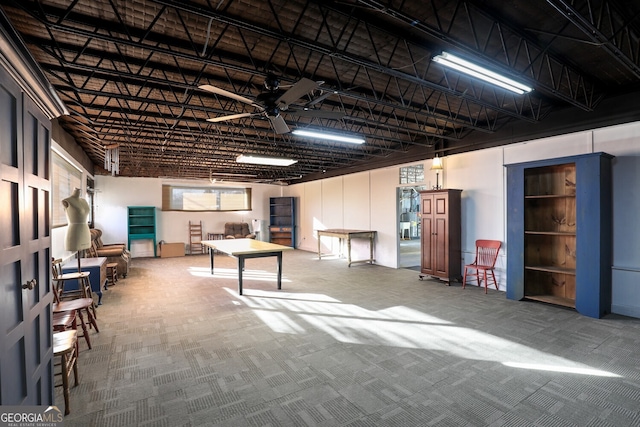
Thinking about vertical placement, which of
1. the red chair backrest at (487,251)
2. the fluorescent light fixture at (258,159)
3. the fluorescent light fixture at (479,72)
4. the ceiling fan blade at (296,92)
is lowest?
the red chair backrest at (487,251)

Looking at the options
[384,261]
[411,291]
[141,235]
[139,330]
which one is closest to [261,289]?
[139,330]

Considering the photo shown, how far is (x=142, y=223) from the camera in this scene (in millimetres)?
11047

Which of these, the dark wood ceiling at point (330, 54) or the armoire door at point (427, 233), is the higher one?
the dark wood ceiling at point (330, 54)

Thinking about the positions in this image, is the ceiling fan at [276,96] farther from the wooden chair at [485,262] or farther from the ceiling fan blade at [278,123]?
the wooden chair at [485,262]

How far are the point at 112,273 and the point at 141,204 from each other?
524 cm

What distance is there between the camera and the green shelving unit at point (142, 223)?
10.9 metres

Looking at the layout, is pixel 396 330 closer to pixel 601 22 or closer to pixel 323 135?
pixel 323 135

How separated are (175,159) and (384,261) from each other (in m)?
6.67

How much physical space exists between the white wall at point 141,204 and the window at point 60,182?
144 inches

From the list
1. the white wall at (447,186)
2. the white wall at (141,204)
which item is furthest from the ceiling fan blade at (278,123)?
the white wall at (141,204)

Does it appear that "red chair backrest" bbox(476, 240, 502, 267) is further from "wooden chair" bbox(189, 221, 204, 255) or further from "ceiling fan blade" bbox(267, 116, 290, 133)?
"wooden chair" bbox(189, 221, 204, 255)

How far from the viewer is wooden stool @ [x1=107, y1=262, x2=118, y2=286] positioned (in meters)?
6.63

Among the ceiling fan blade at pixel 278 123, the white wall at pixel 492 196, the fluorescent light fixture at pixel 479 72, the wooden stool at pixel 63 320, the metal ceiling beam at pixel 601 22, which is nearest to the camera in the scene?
the metal ceiling beam at pixel 601 22

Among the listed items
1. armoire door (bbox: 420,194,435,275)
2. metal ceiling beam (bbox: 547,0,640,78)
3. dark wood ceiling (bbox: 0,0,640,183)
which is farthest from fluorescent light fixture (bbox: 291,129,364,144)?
metal ceiling beam (bbox: 547,0,640,78)
